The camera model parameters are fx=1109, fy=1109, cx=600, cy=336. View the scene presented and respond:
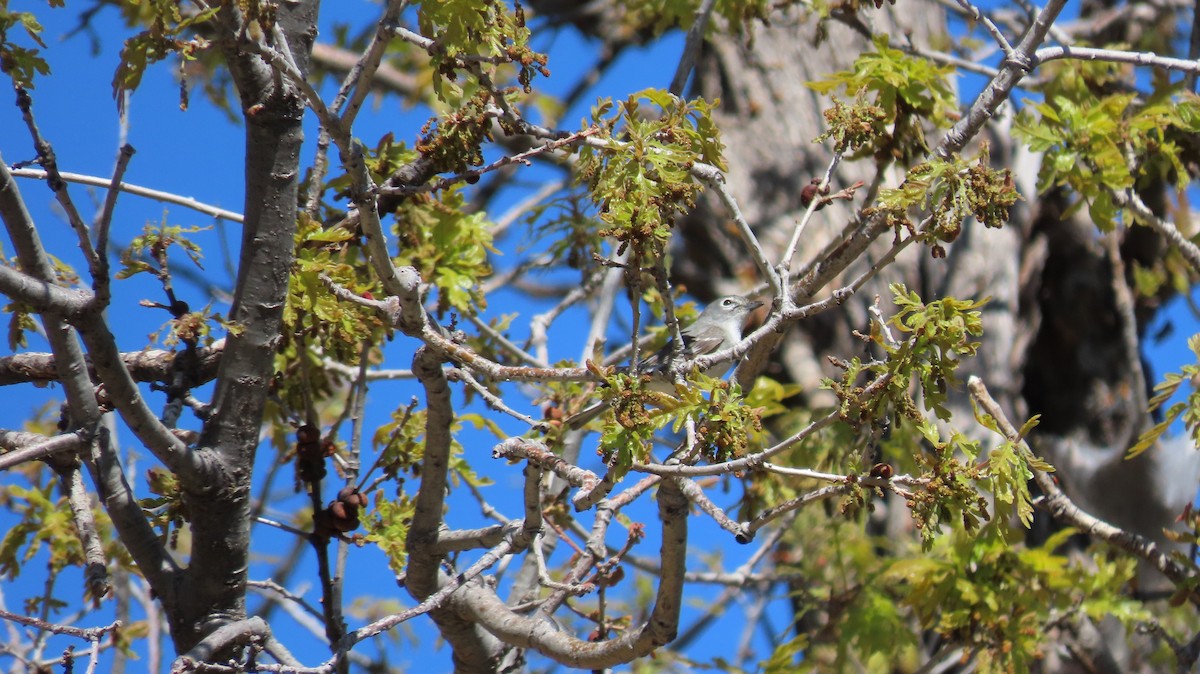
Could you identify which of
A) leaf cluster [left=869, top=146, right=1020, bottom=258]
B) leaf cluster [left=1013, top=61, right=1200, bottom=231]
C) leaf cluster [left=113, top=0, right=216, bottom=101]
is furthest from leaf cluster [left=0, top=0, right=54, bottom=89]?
leaf cluster [left=1013, top=61, right=1200, bottom=231]

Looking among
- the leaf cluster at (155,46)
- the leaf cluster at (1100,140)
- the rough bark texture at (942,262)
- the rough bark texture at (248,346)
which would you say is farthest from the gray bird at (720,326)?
the leaf cluster at (155,46)

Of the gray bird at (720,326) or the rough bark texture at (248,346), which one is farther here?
the gray bird at (720,326)

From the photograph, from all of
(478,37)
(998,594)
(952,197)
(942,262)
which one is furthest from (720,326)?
(942,262)

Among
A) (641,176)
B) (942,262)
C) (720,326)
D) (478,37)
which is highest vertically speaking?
(942,262)

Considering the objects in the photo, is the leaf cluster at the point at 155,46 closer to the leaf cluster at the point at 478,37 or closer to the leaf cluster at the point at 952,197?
the leaf cluster at the point at 478,37

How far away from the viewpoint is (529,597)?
4359 mm

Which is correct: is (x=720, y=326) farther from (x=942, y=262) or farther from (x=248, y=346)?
(x=942, y=262)

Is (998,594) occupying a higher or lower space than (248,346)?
lower

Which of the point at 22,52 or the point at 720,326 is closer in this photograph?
the point at 22,52

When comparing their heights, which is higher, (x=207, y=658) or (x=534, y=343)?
(x=534, y=343)

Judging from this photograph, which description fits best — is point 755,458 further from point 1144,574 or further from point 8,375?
point 1144,574

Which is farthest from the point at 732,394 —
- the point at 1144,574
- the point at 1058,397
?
the point at 1058,397

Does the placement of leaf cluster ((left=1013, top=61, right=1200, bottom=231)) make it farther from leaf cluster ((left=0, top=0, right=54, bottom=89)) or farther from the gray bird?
leaf cluster ((left=0, top=0, right=54, bottom=89))

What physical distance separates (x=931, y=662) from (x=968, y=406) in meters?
2.92
